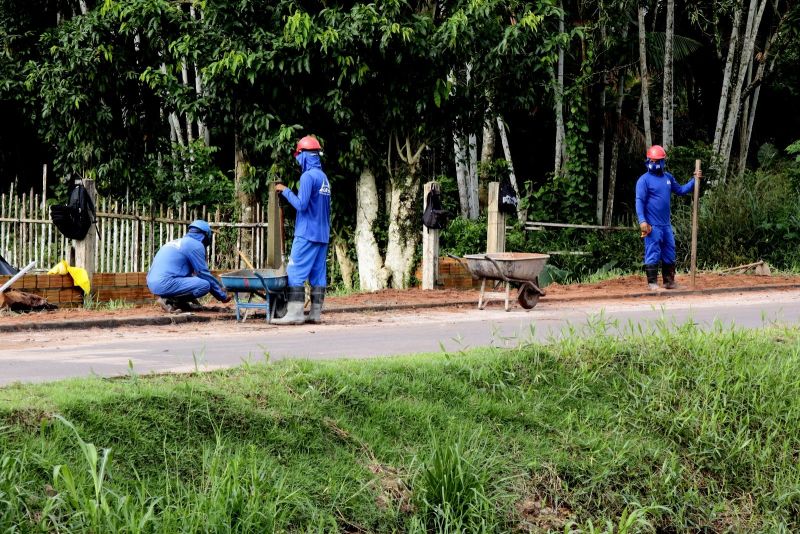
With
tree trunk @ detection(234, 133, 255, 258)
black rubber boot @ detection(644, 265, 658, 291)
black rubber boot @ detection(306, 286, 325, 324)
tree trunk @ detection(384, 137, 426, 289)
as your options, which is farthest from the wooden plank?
black rubber boot @ detection(306, 286, 325, 324)

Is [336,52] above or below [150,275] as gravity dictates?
above

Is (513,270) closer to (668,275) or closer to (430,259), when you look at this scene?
(430,259)

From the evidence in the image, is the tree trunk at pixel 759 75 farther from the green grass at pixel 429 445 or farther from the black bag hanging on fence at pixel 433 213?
the green grass at pixel 429 445

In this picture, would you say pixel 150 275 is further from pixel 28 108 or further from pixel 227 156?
pixel 227 156

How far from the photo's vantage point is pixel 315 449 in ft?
21.8

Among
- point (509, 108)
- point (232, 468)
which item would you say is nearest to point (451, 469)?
point (232, 468)

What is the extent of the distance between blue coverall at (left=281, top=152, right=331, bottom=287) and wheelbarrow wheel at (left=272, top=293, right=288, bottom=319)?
14.3 inches

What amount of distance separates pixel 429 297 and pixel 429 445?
983cm

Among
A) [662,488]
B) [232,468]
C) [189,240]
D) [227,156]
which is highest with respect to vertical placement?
[227,156]

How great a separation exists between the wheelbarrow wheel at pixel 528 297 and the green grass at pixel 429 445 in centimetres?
560

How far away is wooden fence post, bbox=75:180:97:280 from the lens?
1530 cm

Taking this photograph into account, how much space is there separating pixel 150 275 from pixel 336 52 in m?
5.22

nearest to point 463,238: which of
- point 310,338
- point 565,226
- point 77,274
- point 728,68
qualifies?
point 565,226

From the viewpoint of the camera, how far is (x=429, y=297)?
16797 millimetres
